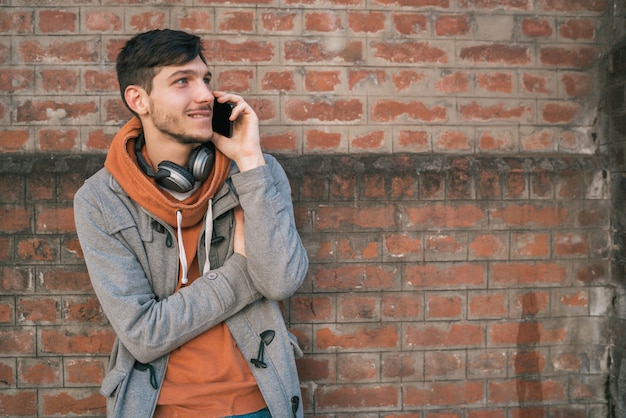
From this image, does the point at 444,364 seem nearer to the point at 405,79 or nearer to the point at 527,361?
the point at 527,361

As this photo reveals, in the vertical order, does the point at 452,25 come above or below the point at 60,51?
above

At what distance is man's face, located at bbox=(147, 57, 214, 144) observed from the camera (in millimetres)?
2221

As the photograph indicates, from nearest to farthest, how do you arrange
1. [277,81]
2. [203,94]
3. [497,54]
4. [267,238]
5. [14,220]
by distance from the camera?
[267,238] < [203,94] < [14,220] < [277,81] < [497,54]

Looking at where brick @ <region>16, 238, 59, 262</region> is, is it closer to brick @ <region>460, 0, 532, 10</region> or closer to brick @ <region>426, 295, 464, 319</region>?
brick @ <region>426, 295, 464, 319</region>

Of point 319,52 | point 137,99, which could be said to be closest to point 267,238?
point 137,99

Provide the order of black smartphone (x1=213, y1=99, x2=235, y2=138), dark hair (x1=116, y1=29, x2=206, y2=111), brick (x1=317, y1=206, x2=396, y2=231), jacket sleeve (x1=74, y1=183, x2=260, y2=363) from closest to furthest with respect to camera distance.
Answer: jacket sleeve (x1=74, y1=183, x2=260, y2=363)
dark hair (x1=116, y1=29, x2=206, y2=111)
black smartphone (x1=213, y1=99, x2=235, y2=138)
brick (x1=317, y1=206, x2=396, y2=231)

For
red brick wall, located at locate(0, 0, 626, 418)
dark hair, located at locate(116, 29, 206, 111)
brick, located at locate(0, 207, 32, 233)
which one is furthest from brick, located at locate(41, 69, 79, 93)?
dark hair, located at locate(116, 29, 206, 111)

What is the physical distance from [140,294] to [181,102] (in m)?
0.76

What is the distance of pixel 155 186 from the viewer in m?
2.17

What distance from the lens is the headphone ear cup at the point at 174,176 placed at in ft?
7.11

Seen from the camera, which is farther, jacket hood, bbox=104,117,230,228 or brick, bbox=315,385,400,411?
brick, bbox=315,385,400,411

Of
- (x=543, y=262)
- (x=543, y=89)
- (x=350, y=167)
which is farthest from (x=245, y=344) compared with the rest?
(x=543, y=89)

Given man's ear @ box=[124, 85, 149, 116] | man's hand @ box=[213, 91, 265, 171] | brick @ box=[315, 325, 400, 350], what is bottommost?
brick @ box=[315, 325, 400, 350]

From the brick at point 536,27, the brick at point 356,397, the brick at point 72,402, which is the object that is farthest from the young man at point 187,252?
the brick at point 536,27
